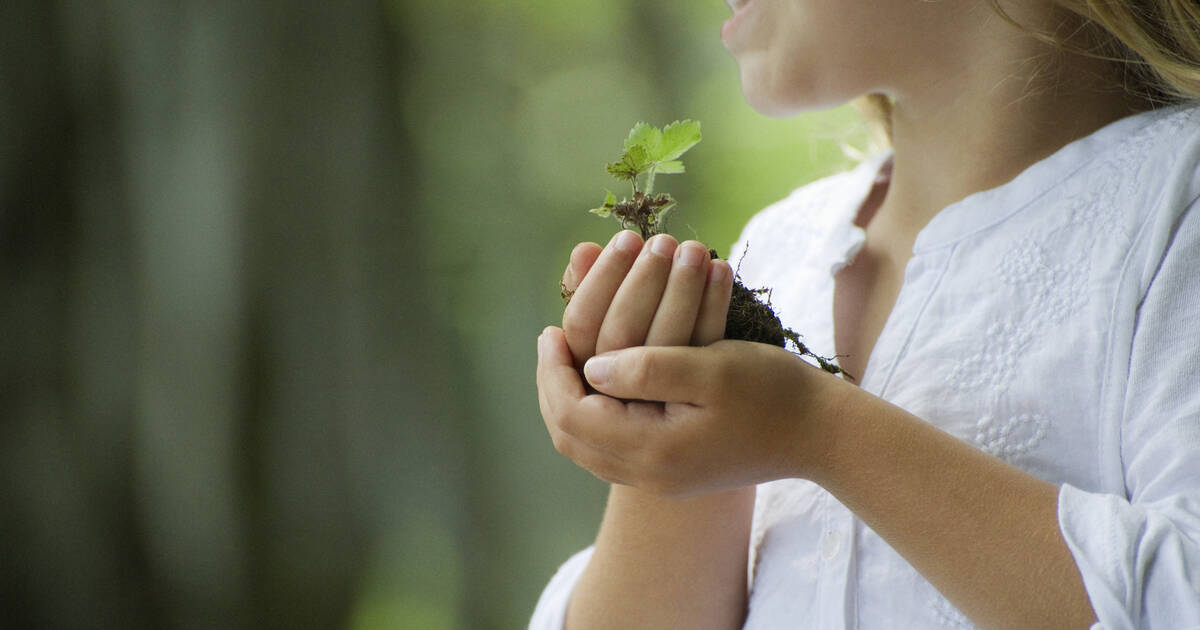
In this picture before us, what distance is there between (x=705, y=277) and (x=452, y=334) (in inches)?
48.7

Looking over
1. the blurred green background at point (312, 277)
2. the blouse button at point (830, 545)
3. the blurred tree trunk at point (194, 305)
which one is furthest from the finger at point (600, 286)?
the blurred tree trunk at point (194, 305)

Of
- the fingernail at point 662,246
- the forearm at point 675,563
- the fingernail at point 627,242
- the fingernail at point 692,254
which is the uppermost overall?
the fingernail at point 627,242

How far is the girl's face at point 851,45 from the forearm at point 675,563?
383mm

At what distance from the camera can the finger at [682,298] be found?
0.58 metres

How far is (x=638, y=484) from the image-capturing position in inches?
24.5

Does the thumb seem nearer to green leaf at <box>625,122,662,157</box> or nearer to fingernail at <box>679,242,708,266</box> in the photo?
fingernail at <box>679,242,708,266</box>

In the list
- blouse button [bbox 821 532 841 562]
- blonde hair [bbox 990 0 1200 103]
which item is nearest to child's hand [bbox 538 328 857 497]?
blouse button [bbox 821 532 841 562]

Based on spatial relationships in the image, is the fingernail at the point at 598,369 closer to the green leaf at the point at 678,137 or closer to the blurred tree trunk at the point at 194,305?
the green leaf at the point at 678,137

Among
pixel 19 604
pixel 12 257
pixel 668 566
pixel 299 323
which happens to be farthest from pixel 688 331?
pixel 19 604

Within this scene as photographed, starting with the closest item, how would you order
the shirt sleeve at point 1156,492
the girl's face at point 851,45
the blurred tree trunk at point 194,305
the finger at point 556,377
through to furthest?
the shirt sleeve at point 1156,492, the finger at point 556,377, the girl's face at point 851,45, the blurred tree trunk at point 194,305

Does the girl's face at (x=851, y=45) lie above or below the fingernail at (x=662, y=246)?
above

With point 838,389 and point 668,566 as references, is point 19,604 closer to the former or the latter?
point 668,566

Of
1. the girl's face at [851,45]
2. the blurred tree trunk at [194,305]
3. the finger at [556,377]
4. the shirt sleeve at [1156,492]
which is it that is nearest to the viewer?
the shirt sleeve at [1156,492]

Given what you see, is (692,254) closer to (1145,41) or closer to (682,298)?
(682,298)
